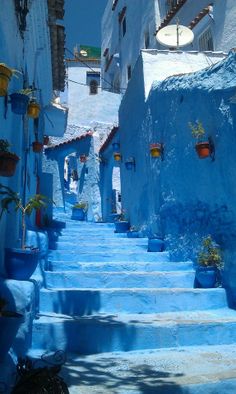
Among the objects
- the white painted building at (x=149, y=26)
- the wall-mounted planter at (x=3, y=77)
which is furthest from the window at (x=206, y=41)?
the wall-mounted planter at (x=3, y=77)

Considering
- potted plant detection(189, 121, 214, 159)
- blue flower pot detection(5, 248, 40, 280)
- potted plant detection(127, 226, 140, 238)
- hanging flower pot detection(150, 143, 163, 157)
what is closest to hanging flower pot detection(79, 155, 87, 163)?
potted plant detection(127, 226, 140, 238)

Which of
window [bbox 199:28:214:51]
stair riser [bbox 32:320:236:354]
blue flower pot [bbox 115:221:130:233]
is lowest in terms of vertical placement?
stair riser [bbox 32:320:236:354]

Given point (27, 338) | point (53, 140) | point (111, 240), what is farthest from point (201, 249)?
point (53, 140)

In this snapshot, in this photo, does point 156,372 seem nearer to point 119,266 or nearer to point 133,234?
point 119,266

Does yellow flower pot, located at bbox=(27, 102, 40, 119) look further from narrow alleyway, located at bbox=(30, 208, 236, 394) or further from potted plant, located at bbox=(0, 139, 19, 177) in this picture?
narrow alleyway, located at bbox=(30, 208, 236, 394)

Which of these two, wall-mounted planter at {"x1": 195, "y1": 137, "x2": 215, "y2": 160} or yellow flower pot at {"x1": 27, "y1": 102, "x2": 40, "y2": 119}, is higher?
yellow flower pot at {"x1": 27, "y1": 102, "x2": 40, "y2": 119}

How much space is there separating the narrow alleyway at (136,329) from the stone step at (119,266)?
0.06 feet

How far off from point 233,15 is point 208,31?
1316mm

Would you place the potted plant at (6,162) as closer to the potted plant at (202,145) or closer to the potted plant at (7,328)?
the potted plant at (7,328)

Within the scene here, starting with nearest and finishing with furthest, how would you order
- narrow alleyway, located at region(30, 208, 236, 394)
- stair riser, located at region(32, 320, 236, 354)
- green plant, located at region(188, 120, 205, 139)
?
narrow alleyway, located at region(30, 208, 236, 394) < stair riser, located at region(32, 320, 236, 354) < green plant, located at region(188, 120, 205, 139)

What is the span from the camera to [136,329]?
4781 millimetres

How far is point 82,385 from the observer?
3.61m

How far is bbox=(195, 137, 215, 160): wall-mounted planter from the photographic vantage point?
21.1ft

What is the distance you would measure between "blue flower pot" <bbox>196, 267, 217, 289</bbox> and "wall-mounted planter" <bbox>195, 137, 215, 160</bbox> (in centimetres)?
178
